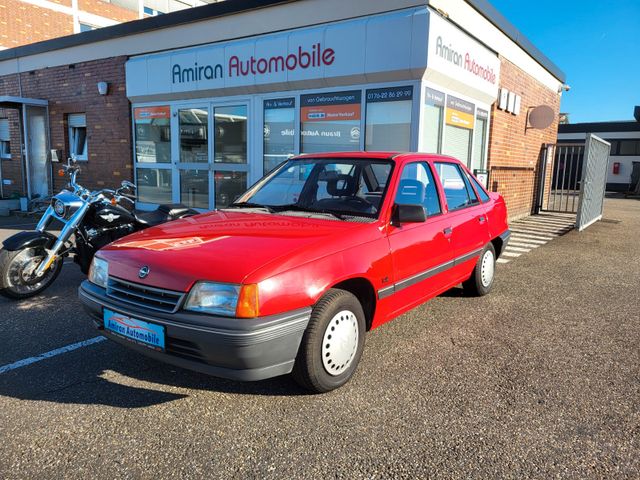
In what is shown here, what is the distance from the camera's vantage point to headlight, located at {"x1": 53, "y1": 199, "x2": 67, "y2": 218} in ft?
16.3

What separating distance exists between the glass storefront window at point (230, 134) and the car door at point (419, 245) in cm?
636

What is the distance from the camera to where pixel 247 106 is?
31.9 ft

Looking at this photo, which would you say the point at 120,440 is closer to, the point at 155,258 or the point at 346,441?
the point at 155,258

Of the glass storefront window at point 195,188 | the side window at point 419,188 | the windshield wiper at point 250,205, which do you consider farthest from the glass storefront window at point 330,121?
the windshield wiper at point 250,205

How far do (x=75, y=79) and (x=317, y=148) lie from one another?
7.38 meters

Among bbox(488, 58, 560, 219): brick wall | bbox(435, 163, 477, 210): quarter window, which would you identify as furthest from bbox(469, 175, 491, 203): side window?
bbox(488, 58, 560, 219): brick wall

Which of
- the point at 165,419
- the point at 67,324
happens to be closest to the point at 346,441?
the point at 165,419

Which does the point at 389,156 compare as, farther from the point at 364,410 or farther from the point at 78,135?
the point at 78,135

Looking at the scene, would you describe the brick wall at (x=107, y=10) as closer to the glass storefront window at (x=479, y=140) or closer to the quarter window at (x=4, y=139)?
the quarter window at (x=4, y=139)

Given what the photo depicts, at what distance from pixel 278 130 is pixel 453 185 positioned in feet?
18.0

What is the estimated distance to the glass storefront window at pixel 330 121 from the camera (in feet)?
28.0

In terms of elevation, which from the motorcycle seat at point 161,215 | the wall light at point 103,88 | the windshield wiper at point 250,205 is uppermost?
the wall light at point 103,88

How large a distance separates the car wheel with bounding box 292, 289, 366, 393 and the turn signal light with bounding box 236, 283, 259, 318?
1.30 feet

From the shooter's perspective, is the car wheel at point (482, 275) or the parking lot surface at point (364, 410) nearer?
the parking lot surface at point (364, 410)
